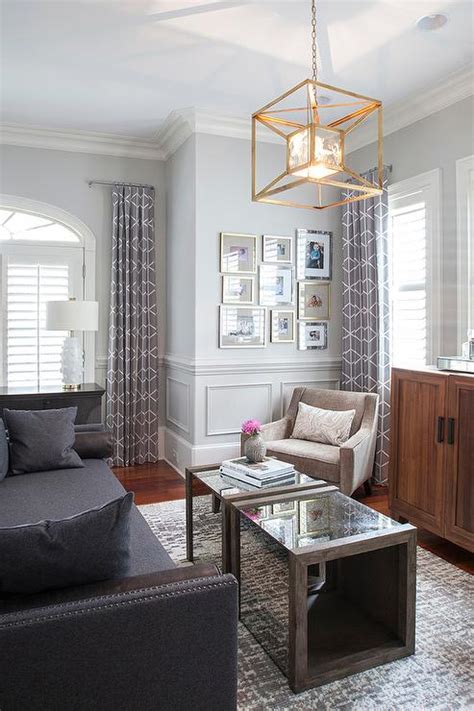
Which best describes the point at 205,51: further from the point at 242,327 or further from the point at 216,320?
the point at 242,327

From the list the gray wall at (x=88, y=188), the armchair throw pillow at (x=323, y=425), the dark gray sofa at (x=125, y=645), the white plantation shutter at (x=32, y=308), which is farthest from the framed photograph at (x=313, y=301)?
the dark gray sofa at (x=125, y=645)

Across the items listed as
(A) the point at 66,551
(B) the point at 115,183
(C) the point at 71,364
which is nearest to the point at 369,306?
(C) the point at 71,364

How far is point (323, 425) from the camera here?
4285mm

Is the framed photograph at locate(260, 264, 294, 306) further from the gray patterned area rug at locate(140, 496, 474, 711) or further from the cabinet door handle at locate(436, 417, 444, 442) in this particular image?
the gray patterned area rug at locate(140, 496, 474, 711)

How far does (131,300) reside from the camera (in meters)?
5.23

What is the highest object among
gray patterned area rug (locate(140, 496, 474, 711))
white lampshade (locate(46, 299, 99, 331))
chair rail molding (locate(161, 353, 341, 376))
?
white lampshade (locate(46, 299, 99, 331))

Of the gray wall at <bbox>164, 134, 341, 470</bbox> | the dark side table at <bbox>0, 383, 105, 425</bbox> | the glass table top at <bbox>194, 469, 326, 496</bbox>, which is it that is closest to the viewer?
the glass table top at <bbox>194, 469, 326, 496</bbox>

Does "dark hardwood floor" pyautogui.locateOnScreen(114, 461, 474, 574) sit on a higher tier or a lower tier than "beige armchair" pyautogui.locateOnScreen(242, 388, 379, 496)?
lower

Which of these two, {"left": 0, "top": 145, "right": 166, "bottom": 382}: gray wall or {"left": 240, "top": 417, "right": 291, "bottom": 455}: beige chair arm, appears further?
{"left": 0, "top": 145, "right": 166, "bottom": 382}: gray wall

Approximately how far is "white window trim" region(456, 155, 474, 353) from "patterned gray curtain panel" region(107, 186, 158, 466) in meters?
2.84

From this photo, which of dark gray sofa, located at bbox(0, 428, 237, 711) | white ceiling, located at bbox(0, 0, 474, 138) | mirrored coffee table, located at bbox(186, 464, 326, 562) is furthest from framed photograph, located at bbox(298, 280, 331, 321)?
dark gray sofa, located at bbox(0, 428, 237, 711)

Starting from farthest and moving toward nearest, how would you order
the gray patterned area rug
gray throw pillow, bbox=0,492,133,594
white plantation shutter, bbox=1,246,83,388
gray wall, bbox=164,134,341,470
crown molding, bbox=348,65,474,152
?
white plantation shutter, bbox=1,246,83,388 < gray wall, bbox=164,134,341,470 < crown molding, bbox=348,65,474,152 < the gray patterned area rug < gray throw pillow, bbox=0,492,133,594

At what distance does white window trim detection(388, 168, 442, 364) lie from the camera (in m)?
4.00

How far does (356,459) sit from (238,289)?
6.07 feet
